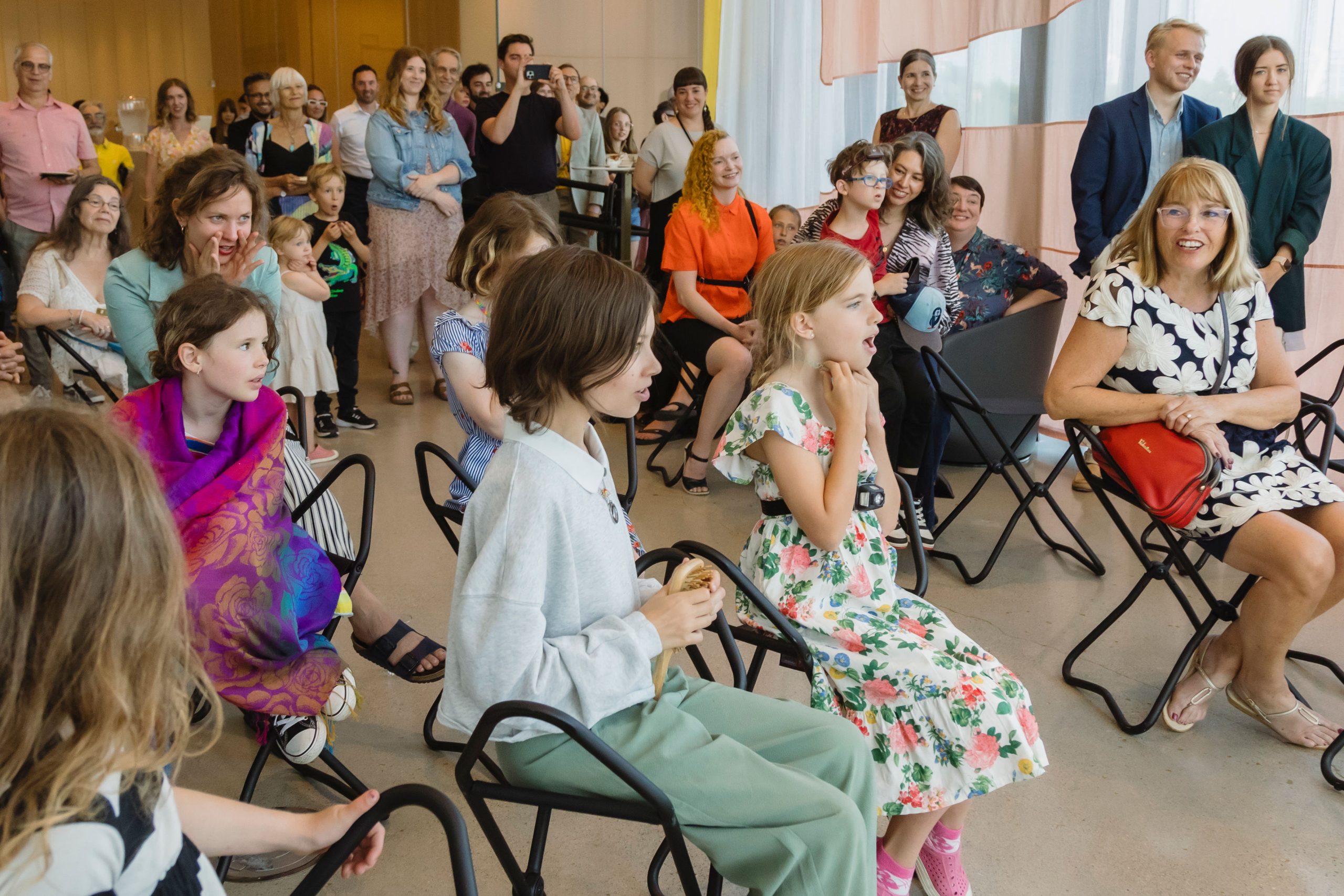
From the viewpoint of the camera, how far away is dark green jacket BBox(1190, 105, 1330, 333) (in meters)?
3.66

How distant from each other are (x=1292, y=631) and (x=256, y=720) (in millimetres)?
2161

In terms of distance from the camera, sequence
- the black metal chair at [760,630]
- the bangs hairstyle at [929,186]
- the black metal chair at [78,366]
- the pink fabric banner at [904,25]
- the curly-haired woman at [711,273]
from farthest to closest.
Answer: the pink fabric banner at [904,25]
the curly-haired woman at [711,273]
the bangs hairstyle at [929,186]
the black metal chair at [78,366]
the black metal chair at [760,630]

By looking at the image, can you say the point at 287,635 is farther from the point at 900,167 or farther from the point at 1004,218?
the point at 1004,218

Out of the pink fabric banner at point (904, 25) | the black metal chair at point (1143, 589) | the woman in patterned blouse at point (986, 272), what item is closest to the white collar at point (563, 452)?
the black metal chair at point (1143, 589)

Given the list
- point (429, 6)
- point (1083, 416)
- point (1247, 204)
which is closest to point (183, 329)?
point (1083, 416)

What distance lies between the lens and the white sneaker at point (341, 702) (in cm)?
197

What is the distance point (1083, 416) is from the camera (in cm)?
252

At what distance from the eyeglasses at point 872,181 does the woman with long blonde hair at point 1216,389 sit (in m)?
1.20

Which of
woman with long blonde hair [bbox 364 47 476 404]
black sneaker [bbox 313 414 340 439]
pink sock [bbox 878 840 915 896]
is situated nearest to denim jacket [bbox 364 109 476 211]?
woman with long blonde hair [bbox 364 47 476 404]

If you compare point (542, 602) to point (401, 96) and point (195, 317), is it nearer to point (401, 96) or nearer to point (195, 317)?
point (195, 317)

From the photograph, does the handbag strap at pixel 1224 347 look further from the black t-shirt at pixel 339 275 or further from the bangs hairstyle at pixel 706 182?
the black t-shirt at pixel 339 275

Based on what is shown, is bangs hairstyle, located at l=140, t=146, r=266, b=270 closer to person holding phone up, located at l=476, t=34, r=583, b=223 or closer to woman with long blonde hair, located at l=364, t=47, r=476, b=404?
woman with long blonde hair, located at l=364, t=47, r=476, b=404

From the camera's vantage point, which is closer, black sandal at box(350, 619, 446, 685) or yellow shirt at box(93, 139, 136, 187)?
black sandal at box(350, 619, 446, 685)

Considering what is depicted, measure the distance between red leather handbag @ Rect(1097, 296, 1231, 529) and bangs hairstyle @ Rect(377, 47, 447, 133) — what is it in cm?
404
